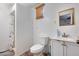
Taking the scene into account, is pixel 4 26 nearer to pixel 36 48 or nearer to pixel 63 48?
pixel 36 48

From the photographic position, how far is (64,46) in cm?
201

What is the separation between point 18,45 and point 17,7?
27.7 inches

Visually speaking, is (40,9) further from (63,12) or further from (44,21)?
(63,12)

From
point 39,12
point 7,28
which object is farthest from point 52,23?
point 7,28

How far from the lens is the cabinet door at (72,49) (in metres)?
1.87

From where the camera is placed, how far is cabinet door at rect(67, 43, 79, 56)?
73.5 inches

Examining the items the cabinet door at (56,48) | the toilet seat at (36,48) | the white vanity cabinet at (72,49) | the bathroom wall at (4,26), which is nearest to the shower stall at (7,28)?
the bathroom wall at (4,26)

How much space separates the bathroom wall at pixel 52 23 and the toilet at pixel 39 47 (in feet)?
0.25

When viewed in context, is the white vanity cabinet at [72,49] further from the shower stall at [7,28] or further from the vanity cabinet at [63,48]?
the shower stall at [7,28]

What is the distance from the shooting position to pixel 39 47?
2.13 meters

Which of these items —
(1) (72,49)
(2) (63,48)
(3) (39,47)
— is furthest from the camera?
(3) (39,47)

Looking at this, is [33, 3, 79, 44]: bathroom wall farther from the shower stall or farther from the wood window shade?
the shower stall

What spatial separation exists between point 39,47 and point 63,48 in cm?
44

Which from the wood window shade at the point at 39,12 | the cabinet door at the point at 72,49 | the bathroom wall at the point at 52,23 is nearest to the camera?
the cabinet door at the point at 72,49
